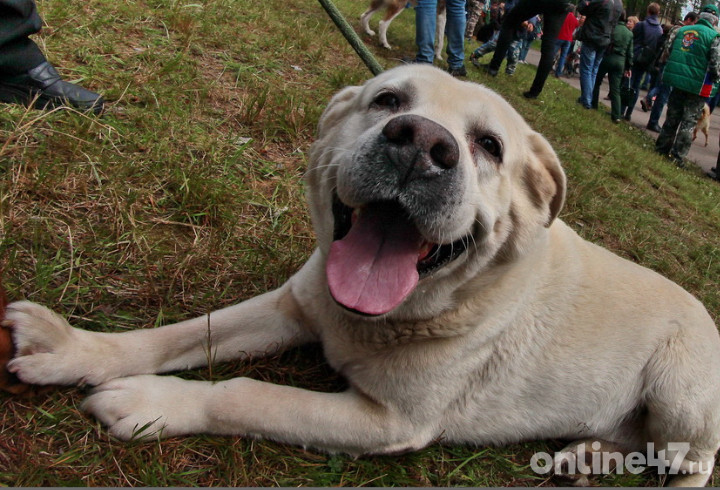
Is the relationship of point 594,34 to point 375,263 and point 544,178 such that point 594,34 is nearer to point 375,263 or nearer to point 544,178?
point 544,178

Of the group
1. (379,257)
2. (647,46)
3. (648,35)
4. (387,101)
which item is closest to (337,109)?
(387,101)

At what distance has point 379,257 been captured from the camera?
1985 mm

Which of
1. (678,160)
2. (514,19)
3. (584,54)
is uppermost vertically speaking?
(514,19)

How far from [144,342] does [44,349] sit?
1.19 feet

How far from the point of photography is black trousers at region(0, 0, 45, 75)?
9.99 feet

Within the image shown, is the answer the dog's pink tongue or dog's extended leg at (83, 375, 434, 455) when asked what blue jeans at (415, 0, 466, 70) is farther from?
dog's extended leg at (83, 375, 434, 455)

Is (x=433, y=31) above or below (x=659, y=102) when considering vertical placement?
above

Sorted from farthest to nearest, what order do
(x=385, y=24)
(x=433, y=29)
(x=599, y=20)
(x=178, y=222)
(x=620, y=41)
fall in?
(x=620, y=41)
(x=599, y=20)
(x=385, y=24)
(x=433, y=29)
(x=178, y=222)

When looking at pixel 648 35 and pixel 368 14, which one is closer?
pixel 368 14

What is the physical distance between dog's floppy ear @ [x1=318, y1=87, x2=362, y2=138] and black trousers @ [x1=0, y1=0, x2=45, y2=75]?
2.02 metres

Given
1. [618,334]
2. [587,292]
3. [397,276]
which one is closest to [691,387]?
[618,334]

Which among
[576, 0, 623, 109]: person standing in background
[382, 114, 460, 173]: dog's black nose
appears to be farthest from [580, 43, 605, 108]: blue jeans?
[382, 114, 460, 173]: dog's black nose

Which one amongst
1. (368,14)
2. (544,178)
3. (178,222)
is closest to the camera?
(544,178)

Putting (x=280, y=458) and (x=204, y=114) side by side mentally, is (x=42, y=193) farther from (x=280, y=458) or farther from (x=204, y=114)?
(x=280, y=458)
